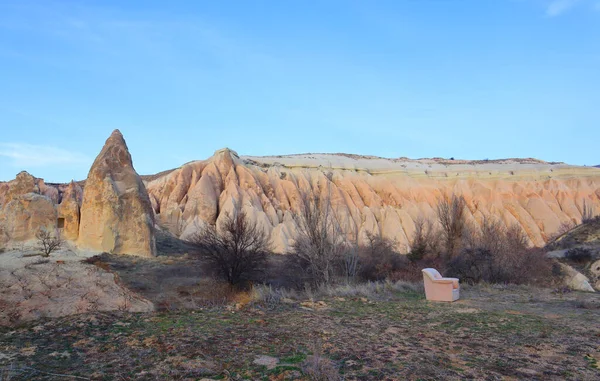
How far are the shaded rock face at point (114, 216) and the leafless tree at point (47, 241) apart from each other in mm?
1143

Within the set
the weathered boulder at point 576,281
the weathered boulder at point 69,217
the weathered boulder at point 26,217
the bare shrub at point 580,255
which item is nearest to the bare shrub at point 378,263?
the weathered boulder at point 576,281

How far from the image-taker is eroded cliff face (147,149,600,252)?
35250 mm

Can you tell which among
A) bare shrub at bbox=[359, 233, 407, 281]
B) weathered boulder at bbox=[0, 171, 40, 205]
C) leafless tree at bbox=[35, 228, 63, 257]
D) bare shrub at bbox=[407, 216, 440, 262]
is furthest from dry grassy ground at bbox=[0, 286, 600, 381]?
weathered boulder at bbox=[0, 171, 40, 205]

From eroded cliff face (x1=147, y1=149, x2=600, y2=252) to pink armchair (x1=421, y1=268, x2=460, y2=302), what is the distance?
837 inches

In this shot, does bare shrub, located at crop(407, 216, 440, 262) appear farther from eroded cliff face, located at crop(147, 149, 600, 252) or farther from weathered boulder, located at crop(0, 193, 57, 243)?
weathered boulder, located at crop(0, 193, 57, 243)

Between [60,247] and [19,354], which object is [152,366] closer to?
[19,354]

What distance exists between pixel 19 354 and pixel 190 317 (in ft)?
8.85

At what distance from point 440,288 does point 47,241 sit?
17.8 meters

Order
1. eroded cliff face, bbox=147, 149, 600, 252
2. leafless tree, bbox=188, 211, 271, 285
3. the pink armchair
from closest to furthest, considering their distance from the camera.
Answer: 1. the pink armchair
2. leafless tree, bbox=188, 211, 271, 285
3. eroded cliff face, bbox=147, 149, 600, 252

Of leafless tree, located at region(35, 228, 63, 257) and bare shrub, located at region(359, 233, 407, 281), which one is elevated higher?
leafless tree, located at region(35, 228, 63, 257)

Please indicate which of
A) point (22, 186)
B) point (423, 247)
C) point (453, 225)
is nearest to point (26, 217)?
point (22, 186)

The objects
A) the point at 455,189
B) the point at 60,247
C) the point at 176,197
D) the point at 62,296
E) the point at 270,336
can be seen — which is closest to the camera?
the point at 270,336

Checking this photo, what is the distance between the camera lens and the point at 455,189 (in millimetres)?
44406

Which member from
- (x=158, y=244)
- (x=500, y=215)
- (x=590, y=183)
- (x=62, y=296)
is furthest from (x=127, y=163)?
(x=590, y=183)
